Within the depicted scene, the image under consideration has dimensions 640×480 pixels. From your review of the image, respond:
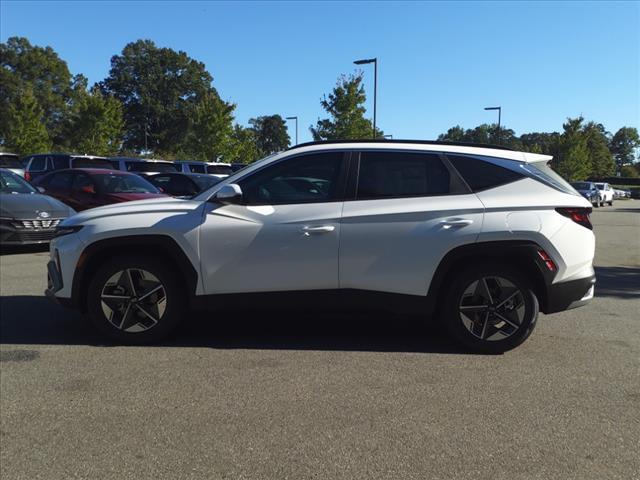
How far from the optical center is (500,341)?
4590mm

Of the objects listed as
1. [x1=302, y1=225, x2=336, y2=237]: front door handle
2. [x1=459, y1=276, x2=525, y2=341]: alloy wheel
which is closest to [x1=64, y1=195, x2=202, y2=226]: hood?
[x1=302, y1=225, x2=336, y2=237]: front door handle

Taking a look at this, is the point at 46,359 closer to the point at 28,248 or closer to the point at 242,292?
the point at 242,292

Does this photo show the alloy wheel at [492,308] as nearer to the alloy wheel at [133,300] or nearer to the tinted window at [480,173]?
the tinted window at [480,173]

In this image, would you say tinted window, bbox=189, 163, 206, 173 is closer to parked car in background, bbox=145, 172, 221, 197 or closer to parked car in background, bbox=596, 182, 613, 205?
parked car in background, bbox=145, 172, 221, 197

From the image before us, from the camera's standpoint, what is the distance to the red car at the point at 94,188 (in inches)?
469

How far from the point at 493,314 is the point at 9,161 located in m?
17.7

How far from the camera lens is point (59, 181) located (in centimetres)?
1277

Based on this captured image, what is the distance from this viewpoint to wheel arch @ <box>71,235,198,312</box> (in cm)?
464

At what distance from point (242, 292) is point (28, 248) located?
828 cm

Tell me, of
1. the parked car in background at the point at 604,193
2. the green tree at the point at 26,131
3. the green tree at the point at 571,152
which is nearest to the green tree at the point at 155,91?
the green tree at the point at 26,131

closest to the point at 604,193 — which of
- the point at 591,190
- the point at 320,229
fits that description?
the point at 591,190

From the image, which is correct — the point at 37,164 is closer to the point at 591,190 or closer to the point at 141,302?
the point at 141,302

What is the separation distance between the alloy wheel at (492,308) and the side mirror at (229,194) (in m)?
2.03

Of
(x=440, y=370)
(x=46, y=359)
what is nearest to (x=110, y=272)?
(x=46, y=359)
